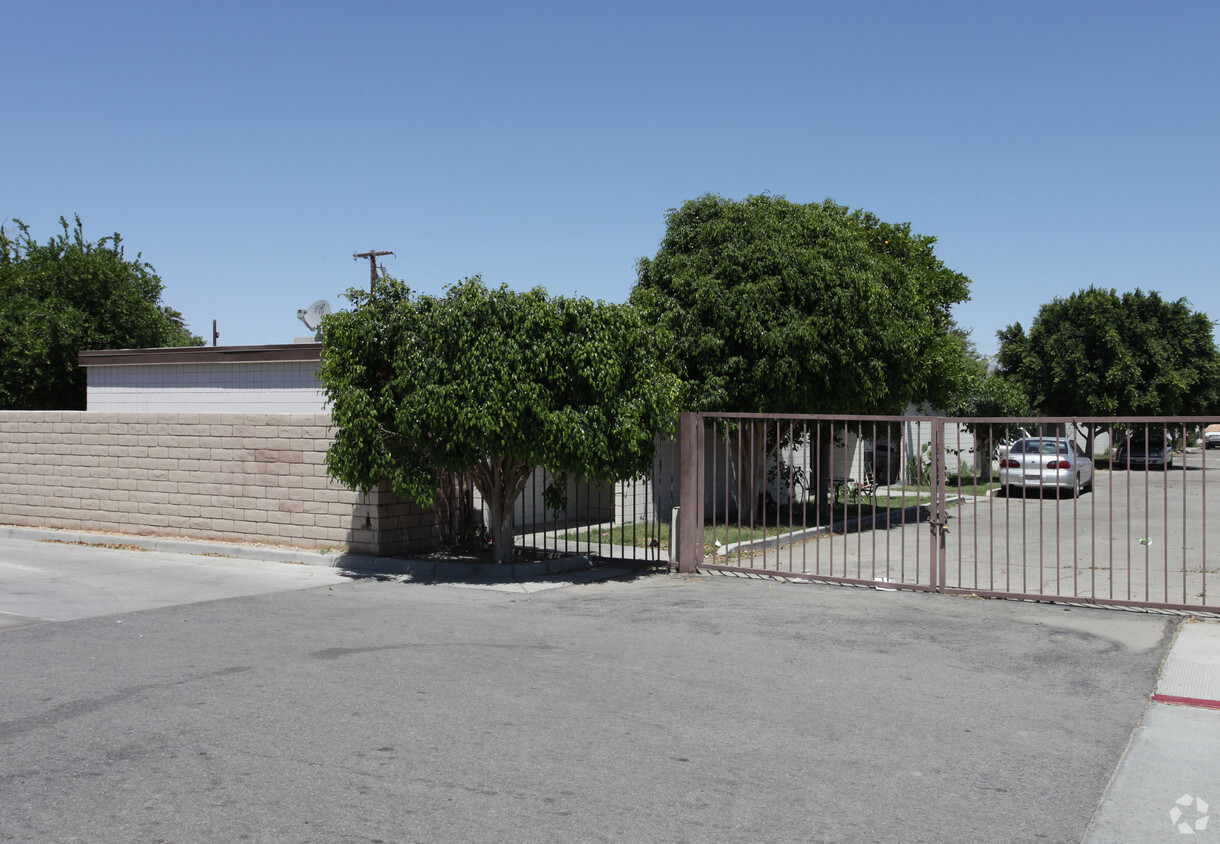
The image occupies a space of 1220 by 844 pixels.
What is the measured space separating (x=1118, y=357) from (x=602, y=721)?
3936 cm

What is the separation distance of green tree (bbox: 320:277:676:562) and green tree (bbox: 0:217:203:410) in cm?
1640

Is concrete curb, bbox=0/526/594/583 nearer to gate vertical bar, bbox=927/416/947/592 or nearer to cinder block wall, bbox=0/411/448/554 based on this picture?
cinder block wall, bbox=0/411/448/554

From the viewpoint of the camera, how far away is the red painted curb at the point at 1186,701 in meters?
6.82

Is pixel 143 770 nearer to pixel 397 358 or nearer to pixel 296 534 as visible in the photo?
pixel 397 358

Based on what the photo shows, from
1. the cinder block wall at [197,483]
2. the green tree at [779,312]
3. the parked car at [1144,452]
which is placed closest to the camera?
the parked car at [1144,452]

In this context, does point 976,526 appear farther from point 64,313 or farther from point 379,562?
point 64,313

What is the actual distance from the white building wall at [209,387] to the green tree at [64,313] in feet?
14.1

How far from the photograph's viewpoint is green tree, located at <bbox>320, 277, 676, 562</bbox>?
36.5 ft

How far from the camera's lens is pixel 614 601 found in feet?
35.3

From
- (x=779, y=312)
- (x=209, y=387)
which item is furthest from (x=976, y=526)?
(x=209, y=387)

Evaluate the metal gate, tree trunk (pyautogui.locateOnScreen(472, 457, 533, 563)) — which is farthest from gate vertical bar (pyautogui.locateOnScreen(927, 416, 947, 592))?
tree trunk (pyautogui.locateOnScreen(472, 457, 533, 563))

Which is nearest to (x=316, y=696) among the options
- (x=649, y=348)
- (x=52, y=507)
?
(x=649, y=348)

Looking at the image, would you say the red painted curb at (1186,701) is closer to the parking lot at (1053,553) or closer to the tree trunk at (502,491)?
the parking lot at (1053,553)

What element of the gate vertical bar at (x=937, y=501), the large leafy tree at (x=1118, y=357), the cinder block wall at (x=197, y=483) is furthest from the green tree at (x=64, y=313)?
the large leafy tree at (x=1118, y=357)
